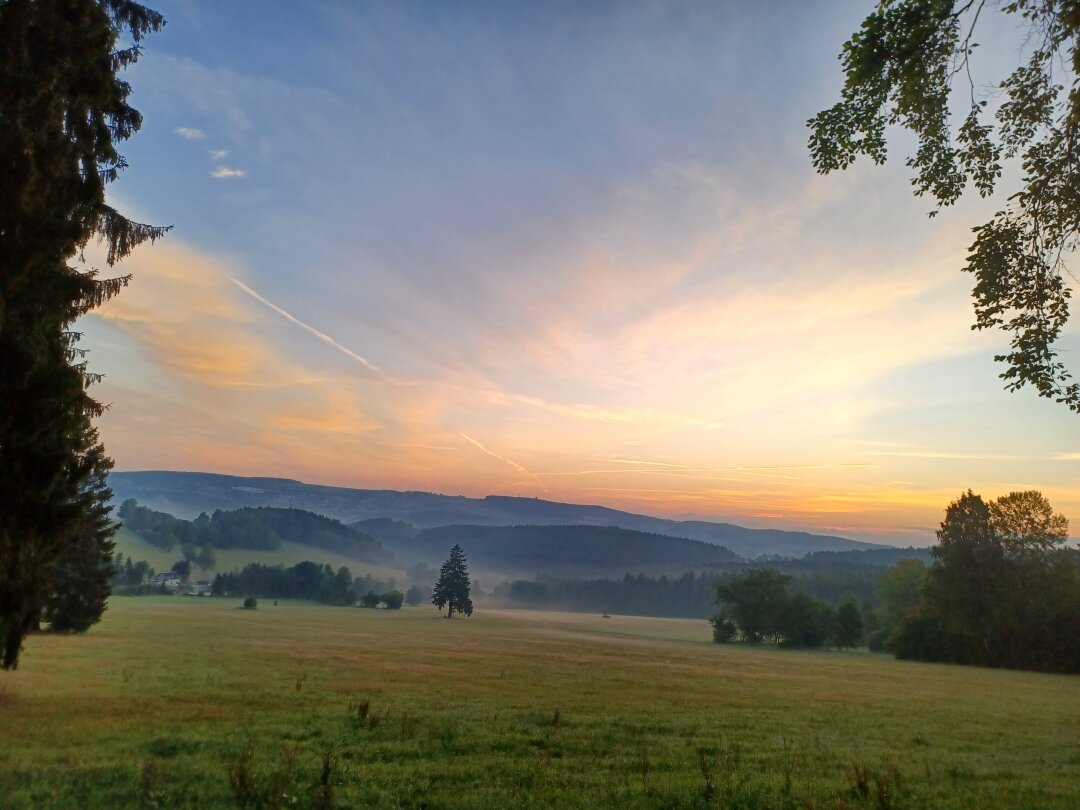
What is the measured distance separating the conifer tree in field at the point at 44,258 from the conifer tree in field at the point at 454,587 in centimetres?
11025

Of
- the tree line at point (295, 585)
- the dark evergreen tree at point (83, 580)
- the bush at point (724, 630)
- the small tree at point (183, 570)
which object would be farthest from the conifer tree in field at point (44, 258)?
the small tree at point (183, 570)

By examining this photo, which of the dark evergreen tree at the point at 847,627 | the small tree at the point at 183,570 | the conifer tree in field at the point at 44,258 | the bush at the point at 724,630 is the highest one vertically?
the conifer tree in field at the point at 44,258

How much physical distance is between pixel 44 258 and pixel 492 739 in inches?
618

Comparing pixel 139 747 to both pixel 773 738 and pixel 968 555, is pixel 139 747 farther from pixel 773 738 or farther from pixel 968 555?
pixel 968 555

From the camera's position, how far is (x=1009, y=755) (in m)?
17.7

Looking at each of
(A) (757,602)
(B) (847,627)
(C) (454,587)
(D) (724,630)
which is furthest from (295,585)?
(B) (847,627)

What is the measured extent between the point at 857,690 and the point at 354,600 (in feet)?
470

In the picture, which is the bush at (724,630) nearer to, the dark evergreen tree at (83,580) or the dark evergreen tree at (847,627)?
the dark evergreen tree at (847,627)

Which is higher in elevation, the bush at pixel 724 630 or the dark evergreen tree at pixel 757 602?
the dark evergreen tree at pixel 757 602

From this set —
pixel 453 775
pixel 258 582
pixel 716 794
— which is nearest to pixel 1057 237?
pixel 716 794

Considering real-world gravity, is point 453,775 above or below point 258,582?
above

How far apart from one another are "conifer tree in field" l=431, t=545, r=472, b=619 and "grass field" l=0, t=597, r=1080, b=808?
8529cm

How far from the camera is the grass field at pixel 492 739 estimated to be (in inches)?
446

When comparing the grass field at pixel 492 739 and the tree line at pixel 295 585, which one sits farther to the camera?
the tree line at pixel 295 585
